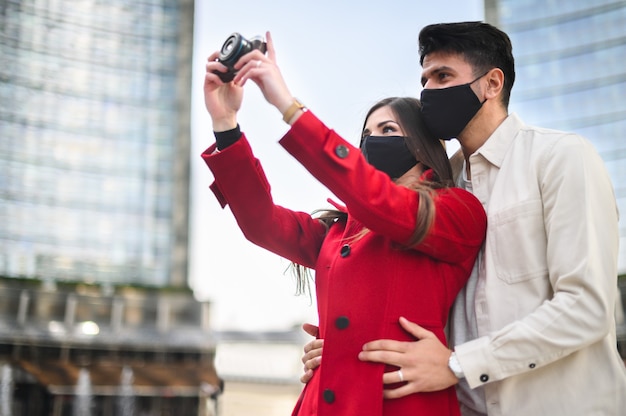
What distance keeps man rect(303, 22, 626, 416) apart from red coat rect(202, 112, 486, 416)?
0.20ft

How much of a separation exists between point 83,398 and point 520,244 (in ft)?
67.7

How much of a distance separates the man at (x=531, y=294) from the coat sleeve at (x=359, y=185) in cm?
25

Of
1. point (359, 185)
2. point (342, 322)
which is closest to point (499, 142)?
point (359, 185)

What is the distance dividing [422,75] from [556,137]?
20.9 inches

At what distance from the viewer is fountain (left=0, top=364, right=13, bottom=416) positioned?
60.8 feet

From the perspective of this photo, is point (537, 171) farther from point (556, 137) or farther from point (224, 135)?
point (224, 135)

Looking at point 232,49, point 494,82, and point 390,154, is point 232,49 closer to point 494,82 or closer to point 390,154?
point 390,154

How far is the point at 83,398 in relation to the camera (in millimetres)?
20109

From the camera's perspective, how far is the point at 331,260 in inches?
84.6

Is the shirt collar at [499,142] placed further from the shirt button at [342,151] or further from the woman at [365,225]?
the shirt button at [342,151]

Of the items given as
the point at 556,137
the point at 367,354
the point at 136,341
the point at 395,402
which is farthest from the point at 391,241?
the point at 136,341

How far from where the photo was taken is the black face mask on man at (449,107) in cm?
219

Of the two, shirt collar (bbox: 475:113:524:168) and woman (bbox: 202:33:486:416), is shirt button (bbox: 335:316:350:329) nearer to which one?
woman (bbox: 202:33:486:416)

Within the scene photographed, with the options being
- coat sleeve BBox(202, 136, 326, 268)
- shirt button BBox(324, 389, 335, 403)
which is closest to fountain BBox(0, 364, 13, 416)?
coat sleeve BBox(202, 136, 326, 268)
